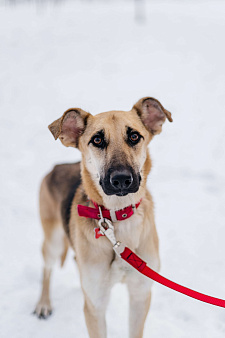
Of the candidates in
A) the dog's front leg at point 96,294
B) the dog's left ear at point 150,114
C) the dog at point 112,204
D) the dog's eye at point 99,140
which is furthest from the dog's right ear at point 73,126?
the dog's front leg at point 96,294

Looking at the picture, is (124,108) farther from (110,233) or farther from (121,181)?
(121,181)

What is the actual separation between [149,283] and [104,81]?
35.1ft

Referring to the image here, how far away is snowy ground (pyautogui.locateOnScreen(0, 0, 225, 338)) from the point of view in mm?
4039

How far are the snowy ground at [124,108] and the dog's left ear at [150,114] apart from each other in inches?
84.0

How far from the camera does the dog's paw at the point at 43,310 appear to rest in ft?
13.2

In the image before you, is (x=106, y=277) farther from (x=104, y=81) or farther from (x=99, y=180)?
(x=104, y=81)

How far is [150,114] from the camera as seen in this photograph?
317cm

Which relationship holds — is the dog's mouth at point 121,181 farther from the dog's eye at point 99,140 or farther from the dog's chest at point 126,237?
the dog's chest at point 126,237

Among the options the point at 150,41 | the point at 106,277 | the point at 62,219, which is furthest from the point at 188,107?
the point at 106,277

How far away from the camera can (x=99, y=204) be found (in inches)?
115

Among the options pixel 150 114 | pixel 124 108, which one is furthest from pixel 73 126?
pixel 124 108

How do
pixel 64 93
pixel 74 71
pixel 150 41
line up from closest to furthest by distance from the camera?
pixel 64 93 < pixel 74 71 < pixel 150 41

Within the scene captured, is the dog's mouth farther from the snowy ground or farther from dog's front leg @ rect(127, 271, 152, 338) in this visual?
the snowy ground

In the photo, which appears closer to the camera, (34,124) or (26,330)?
(26,330)
